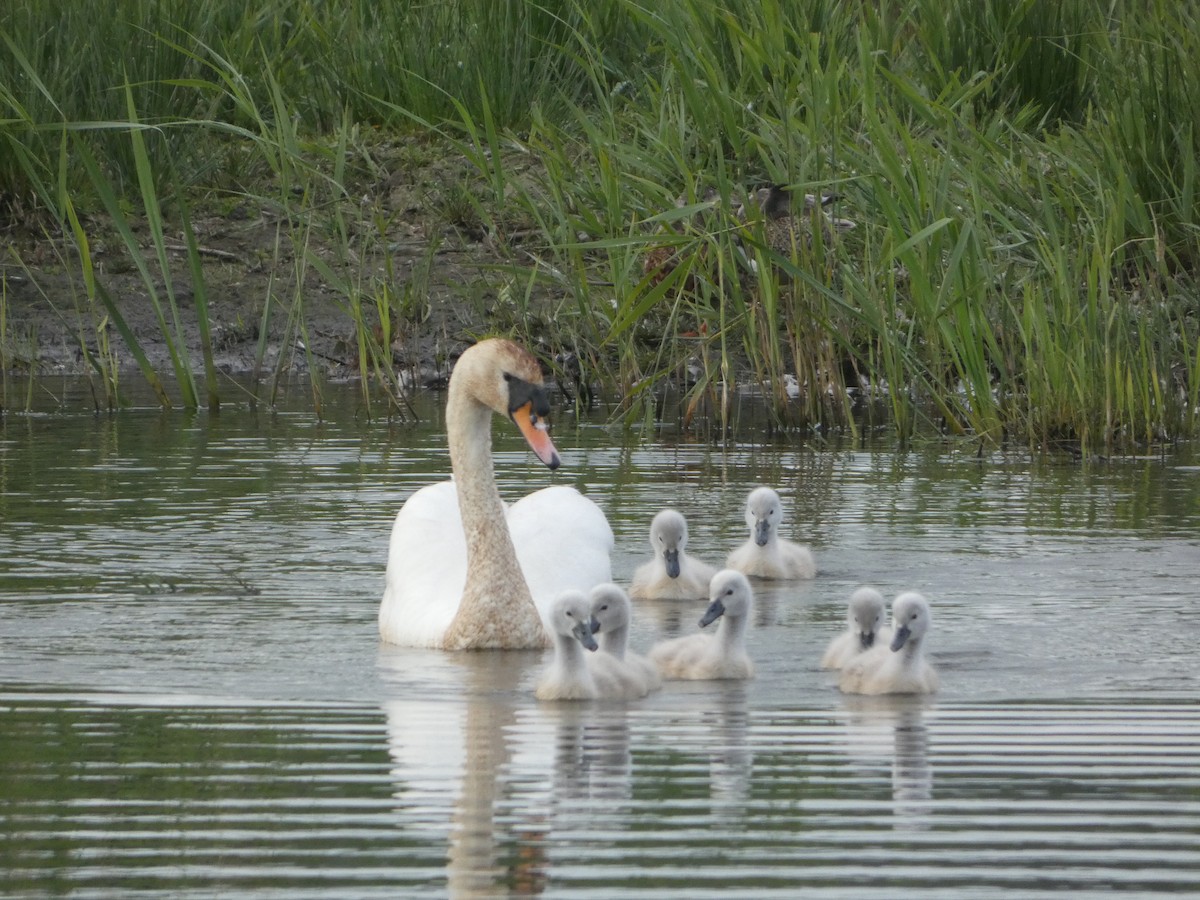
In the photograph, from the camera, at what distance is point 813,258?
36.4 feet

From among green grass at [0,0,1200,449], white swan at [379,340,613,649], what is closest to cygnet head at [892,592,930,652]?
white swan at [379,340,613,649]

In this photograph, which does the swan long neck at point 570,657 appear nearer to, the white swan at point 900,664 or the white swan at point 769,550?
the white swan at point 900,664

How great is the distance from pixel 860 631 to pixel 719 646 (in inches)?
19.3

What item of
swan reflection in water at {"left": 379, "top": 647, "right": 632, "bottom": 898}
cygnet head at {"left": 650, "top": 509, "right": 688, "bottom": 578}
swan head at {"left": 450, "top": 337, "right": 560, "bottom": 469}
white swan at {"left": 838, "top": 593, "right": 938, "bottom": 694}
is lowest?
swan reflection in water at {"left": 379, "top": 647, "right": 632, "bottom": 898}

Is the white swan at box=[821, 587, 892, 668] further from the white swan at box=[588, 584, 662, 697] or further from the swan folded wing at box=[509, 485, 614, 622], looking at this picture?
the swan folded wing at box=[509, 485, 614, 622]

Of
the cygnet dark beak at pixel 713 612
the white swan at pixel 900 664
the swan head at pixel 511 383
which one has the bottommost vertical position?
the white swan at pixel 900 664

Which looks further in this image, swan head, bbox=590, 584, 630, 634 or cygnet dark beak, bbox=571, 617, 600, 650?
swan head, bbox=590, 584, 630, 634

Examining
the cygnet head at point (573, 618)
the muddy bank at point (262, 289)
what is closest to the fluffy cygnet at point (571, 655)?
the cygnet head at point (573, 618)

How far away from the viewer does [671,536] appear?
7949 mm

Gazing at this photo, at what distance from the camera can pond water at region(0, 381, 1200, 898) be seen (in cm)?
436

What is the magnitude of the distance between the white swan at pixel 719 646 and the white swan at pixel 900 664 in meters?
0.29

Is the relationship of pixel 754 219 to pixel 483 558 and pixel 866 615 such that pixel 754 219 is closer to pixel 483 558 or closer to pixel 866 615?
pixel 483 558

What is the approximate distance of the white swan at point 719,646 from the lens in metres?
6.53

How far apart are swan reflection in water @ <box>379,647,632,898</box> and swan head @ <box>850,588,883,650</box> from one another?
0.92 m
